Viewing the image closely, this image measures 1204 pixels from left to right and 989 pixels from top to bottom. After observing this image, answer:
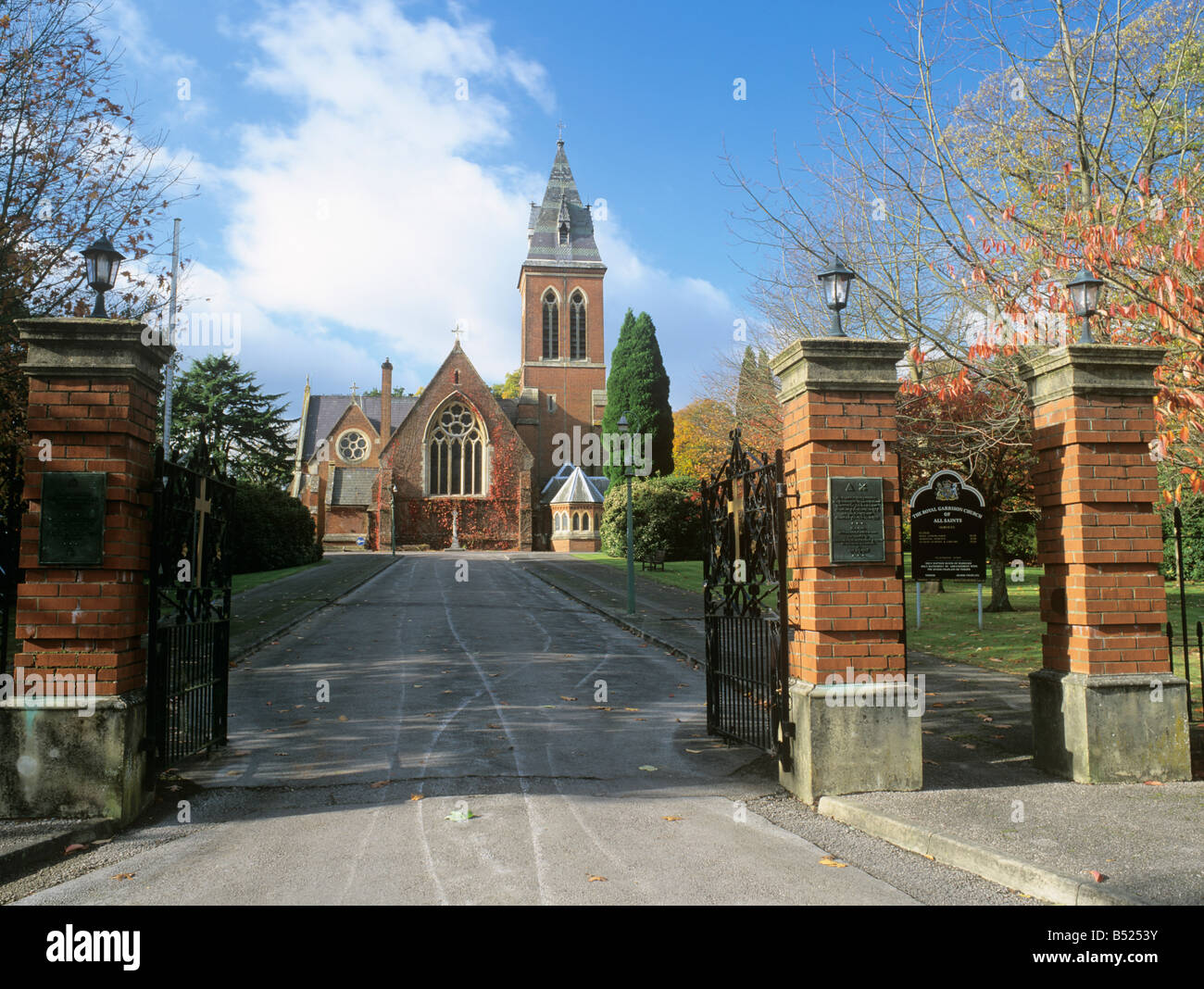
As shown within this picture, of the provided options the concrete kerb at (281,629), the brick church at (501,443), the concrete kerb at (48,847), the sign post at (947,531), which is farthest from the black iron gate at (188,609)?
the brick church at (501,443)

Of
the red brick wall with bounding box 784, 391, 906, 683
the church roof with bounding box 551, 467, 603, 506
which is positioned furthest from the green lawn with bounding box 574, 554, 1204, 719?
the church roof with bounding box 551, 467, 603, 506

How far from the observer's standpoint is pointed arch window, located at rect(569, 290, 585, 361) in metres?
65.0

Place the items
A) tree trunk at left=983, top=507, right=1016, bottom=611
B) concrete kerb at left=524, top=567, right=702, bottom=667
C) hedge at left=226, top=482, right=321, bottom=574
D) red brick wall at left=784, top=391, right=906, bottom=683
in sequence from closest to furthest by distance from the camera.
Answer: red brick wall at left=784, top=391, right=906, bottom=683, concrete kerb at left=524, top=567, right=702, bottom=667, tree trunk at left=983, top=507, right=1016, bottom=611, hedge at left=226, top=482, right=321, bottom=574

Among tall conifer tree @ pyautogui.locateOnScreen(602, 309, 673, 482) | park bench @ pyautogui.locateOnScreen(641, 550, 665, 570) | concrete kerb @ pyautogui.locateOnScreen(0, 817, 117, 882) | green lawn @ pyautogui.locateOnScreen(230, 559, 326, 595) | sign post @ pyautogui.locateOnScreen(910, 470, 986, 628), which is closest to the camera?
concrete kerb @ pyautogui.locateOnScreen(0, 817, 117, 882)

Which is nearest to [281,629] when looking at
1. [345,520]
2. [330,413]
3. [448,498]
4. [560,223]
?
[448,498]

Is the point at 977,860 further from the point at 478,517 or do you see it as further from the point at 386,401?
the point at 386,401

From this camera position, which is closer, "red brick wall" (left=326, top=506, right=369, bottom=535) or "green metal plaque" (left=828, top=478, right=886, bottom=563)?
"green metal plaque" (left=828, top=478, right=886, bottom=563)

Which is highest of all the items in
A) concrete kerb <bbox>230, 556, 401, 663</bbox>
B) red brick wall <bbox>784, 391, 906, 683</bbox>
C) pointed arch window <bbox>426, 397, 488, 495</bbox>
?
pointed arch window <bbox>426, 397, 488, 495</bbox>

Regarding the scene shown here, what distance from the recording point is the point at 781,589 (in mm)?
5938

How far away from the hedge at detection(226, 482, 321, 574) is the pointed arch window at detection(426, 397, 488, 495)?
20.8 m

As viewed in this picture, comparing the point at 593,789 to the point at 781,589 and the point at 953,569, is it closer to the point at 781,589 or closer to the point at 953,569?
the point at 781,589

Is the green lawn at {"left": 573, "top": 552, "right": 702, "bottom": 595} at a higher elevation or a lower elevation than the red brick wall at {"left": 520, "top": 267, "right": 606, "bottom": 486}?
lower

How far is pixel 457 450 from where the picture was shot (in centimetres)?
5800

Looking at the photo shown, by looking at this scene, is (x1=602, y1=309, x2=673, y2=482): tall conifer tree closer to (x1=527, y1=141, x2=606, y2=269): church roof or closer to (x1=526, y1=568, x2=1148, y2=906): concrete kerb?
(x1=527, y1=141, x2=606, y2=269): church roof
